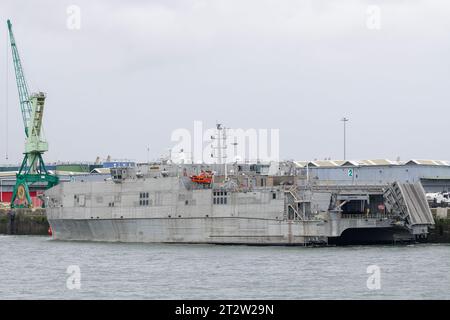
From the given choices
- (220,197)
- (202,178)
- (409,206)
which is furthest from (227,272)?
(202,178)

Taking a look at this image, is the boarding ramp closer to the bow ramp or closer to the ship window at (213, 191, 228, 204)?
the bow ramp

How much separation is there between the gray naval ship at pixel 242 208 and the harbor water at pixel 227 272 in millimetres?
1704

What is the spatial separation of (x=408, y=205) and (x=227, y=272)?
19744 mm

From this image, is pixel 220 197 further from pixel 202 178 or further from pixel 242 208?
pixel 202 178

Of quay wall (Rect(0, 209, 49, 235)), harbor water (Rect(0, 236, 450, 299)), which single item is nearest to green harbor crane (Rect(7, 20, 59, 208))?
quay wall (Rect(0, 209, 49, 235))

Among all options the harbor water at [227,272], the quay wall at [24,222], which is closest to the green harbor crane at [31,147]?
the quay wall at [24,222]

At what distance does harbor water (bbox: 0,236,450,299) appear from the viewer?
139 feet

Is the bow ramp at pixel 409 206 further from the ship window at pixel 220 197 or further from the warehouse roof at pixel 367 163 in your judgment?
the warehouse roof at pixel 367 163

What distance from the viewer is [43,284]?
46.3 metres

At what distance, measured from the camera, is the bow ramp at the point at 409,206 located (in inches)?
2557

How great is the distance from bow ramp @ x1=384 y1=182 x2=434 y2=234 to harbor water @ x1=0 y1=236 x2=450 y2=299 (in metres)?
1.46

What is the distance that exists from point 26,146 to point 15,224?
8.99 meters
